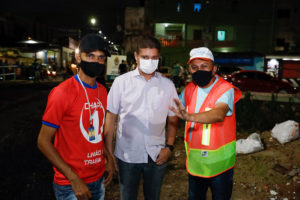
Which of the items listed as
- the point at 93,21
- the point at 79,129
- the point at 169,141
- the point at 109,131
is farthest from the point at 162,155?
the point at 93,21

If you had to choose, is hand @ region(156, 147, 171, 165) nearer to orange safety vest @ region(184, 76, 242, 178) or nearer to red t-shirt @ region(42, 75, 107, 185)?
orange safety vest @ region(184, 76, 242, 178)

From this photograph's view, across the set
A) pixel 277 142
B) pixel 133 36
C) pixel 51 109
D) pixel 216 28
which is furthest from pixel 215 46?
pixel 51 109

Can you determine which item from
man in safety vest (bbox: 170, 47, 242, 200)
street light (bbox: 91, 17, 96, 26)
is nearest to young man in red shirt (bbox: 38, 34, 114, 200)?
man in safety vest (bbox: 170, 47, 242, 200)

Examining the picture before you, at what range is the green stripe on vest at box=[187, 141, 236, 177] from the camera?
253 centimetres

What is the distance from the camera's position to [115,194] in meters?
4.19

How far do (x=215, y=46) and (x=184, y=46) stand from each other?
4332 mm

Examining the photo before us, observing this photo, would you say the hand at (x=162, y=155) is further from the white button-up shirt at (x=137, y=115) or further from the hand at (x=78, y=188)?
the hand at (x=78, y=188)

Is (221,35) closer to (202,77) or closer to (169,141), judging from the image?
(202,77)

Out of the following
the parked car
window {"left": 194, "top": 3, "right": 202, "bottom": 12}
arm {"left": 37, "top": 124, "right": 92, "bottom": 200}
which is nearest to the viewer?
arm {"left": 37, "top": 124, "right": 92, "bottom": 200}

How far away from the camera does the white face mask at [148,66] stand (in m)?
2.58

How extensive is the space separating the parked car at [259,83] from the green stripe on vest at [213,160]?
581 inches

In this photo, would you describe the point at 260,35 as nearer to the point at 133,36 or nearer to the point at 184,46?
the point at 184,46

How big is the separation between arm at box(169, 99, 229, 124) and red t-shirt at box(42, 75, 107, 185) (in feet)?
2.31

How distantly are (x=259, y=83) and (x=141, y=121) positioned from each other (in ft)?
52.8
